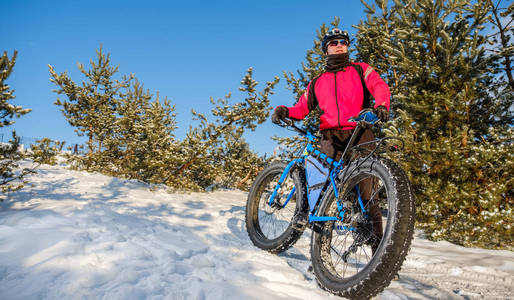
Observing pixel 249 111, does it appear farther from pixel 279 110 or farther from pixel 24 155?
pixel 24 155

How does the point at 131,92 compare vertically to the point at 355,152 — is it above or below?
above

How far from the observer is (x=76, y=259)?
5.96 feet

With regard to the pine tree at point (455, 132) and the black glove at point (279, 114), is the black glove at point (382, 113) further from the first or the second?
the pine tree at point (455, 132)

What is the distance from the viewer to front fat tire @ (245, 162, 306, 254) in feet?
8.94

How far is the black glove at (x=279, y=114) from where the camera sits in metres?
3.27

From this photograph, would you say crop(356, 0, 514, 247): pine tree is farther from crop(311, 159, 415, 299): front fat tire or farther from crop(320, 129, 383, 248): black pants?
crop(311, 159, 415, 299): front fat tire

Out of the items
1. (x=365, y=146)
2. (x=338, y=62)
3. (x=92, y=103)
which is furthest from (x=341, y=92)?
(x=92, y=103)

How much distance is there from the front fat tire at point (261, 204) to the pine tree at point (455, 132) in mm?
2777

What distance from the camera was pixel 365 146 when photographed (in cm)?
254

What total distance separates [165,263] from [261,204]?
2029mm

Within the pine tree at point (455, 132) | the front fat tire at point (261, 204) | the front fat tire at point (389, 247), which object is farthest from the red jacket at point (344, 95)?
the pine tree at point (455, 132)

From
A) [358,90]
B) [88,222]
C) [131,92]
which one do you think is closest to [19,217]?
[88,222]

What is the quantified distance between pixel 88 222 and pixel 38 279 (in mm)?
1199

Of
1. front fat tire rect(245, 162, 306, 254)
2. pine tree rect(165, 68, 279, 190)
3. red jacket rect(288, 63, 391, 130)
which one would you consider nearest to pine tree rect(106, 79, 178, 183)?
pine tree rect(165, 68, 279, 190)
